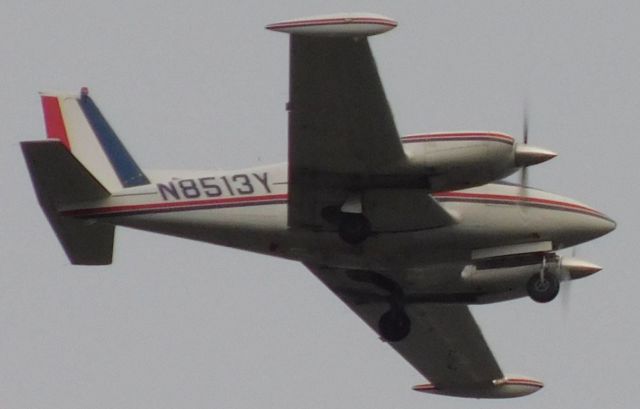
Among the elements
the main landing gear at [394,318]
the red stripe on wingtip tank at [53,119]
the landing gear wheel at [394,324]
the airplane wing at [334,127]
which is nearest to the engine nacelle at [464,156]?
the airplane wing at [334,127]

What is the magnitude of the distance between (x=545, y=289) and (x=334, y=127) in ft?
20.1

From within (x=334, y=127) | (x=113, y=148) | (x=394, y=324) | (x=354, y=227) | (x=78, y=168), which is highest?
(x=334, y=127)

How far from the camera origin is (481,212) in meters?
39.8

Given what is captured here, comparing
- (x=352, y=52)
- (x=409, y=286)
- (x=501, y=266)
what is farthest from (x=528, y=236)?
(x=352, y=52)

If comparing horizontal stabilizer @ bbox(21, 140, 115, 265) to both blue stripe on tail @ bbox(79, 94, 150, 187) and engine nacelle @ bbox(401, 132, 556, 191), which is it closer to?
blue stripe on tail @ bbox(79, 94, 150, 187)

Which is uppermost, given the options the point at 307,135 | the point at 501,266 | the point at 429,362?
the point at 307,135

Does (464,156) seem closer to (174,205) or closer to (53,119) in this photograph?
(174,205)

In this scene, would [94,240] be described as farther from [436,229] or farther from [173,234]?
[436,229]

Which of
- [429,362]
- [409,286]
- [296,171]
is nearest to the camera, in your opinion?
[296,171]

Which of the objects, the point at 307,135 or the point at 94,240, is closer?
the point at 307,135

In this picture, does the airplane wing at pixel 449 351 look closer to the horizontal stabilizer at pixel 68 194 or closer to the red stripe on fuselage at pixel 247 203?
the red stripe on fuselage at pixel 247 203

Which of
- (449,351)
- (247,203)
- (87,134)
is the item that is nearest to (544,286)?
(247,203)

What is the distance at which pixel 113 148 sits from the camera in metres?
42.4

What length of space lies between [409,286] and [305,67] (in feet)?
27.5
